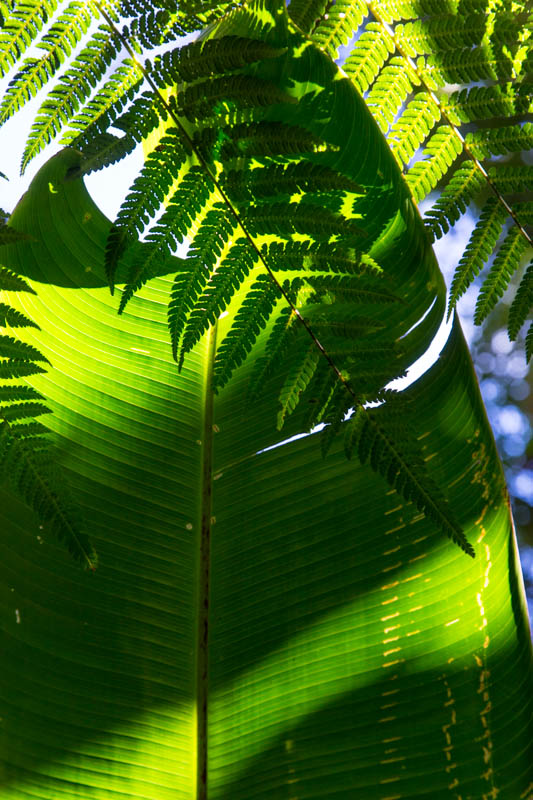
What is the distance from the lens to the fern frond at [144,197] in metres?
0.57

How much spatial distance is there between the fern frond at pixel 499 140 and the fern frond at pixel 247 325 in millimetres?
387

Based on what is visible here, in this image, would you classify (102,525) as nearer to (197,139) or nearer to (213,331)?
(213,331)

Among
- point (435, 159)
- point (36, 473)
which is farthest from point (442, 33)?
point (36, 473)

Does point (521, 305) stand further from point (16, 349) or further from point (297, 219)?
point (16, 349)

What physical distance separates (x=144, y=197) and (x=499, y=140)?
51cm

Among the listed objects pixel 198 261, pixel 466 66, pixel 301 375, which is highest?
pixel 466 66

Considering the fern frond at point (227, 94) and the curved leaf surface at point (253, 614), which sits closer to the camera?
the fern frond at point (227, 94)

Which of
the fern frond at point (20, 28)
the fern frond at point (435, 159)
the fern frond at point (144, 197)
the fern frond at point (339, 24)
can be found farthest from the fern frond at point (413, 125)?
the fern frond at point (20, 28)

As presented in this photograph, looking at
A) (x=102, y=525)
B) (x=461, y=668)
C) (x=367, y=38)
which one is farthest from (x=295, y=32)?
(x=461, y=668)

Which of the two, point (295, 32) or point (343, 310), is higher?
point (295, 32)

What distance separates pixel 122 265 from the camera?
1003 millimetres

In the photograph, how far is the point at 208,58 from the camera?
577 mm

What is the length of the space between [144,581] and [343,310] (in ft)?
1.75

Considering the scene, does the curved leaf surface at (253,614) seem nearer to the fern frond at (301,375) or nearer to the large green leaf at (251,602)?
the large green leaf at (251,602)
